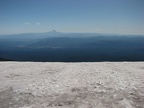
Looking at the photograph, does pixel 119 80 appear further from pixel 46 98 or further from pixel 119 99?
pixel 46 98

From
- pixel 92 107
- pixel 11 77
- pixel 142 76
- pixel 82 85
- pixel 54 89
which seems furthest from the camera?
pixel 11 77

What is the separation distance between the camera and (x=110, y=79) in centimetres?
1175

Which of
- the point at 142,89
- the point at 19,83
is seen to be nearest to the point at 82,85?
the point at 142,89

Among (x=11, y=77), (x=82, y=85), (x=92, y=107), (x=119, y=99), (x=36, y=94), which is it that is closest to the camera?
(x=92, y=107)

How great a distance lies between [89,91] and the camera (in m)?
9.69

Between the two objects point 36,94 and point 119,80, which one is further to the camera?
point 119,80

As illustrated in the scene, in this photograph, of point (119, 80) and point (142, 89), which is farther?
point (119, 80)

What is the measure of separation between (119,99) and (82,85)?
2.73 meters

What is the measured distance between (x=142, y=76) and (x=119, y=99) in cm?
480

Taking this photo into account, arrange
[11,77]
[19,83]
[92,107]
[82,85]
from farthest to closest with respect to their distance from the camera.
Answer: [11,77] → [19,83] → [82,85] → [92,107]

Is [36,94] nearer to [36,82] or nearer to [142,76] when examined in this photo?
[36,82]

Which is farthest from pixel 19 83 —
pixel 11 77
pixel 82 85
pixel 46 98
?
pixel 82 85

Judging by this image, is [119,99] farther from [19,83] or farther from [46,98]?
[19,83]

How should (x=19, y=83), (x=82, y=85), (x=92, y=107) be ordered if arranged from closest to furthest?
(x=92, y=107) < (x=82, y=85) < (x=19, y=83)
